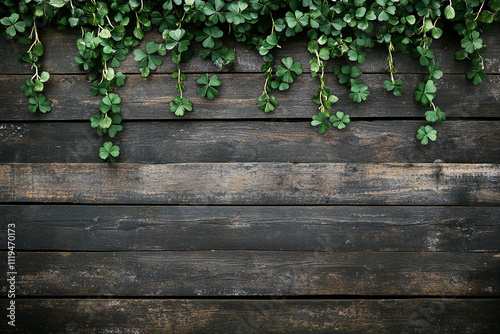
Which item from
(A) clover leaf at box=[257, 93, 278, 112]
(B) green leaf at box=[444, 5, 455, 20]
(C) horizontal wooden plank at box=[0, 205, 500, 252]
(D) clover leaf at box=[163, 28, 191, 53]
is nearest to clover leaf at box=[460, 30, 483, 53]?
(B) green leaf at box=[444, 5, 455, 20]

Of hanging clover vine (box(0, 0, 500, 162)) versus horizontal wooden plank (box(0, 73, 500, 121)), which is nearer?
hanging clover vine (box(0, 0, 500, 162))

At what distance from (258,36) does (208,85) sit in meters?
0.27

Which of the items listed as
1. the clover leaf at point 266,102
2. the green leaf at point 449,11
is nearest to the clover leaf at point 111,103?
the clover leaf at point 266,102

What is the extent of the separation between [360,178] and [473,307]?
67 centimetres

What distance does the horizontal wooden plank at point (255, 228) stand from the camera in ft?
4.24

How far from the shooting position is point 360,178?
1.29 metres

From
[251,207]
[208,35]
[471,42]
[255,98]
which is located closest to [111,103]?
[208,35]

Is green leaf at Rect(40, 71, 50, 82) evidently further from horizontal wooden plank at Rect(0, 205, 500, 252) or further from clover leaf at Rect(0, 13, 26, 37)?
horizontal wooden plank at Rect(0, 205, 500, 252)

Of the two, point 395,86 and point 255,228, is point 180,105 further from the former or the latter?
Result: point 395,86

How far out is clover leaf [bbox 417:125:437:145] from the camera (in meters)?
1.24

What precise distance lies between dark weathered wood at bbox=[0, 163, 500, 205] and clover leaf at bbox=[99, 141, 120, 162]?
5 centimetres

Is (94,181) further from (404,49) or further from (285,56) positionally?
(404,49)

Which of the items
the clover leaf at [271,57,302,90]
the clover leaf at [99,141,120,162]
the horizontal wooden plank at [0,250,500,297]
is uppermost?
the clover leaf at [271,57,302,90]

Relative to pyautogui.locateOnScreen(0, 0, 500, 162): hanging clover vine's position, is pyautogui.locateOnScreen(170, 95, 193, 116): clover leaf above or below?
below
